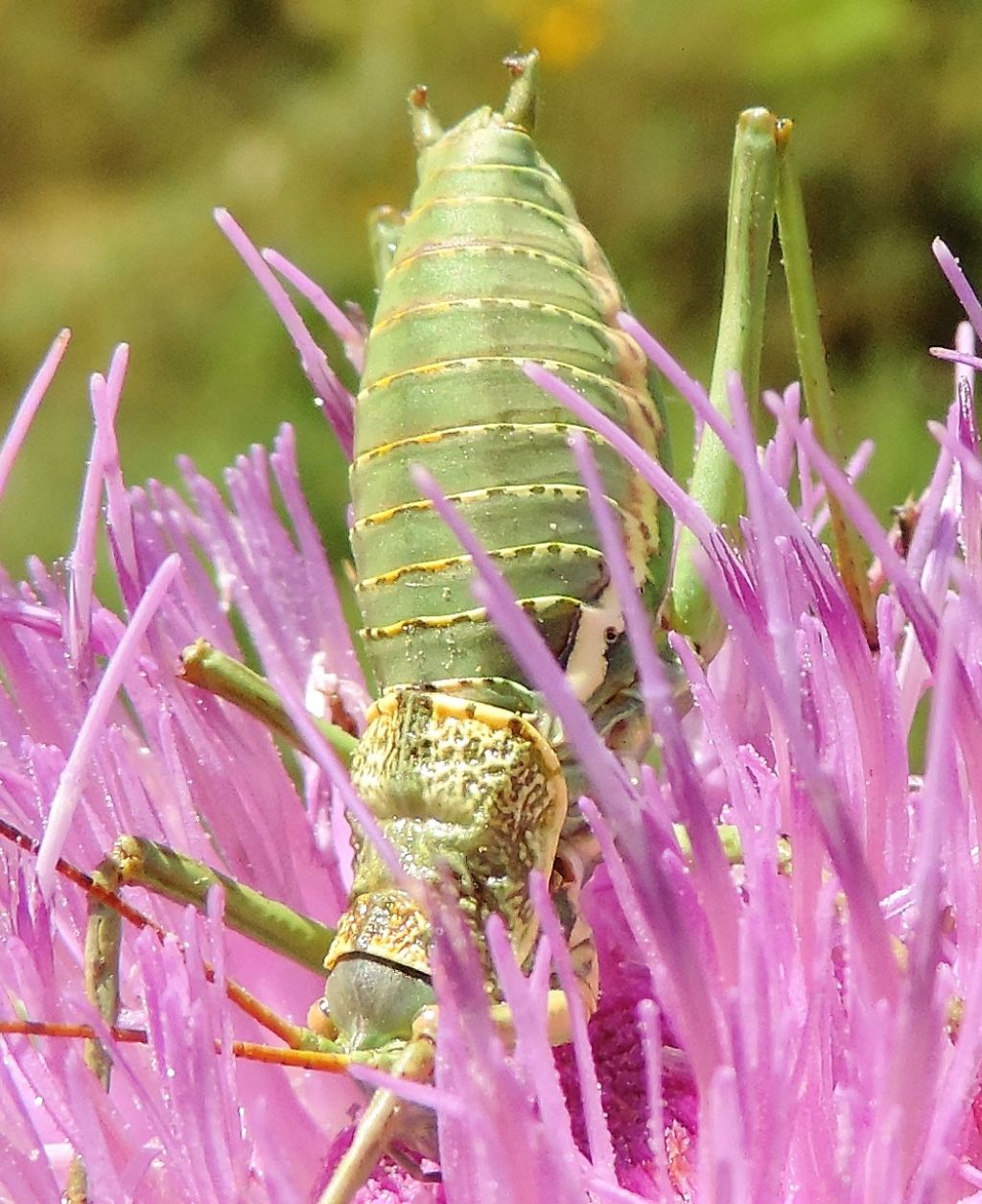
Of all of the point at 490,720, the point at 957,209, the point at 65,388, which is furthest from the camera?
the point at 65,388

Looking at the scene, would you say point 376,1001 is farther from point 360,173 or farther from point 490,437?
point 360,173

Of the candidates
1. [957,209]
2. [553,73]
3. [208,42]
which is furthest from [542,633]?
[208,42]

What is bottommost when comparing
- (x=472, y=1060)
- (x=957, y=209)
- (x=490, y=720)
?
(x=472, y=1060)

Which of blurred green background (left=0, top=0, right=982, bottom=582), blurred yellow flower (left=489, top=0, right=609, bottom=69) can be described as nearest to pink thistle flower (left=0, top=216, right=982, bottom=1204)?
blurred green background (left=0, top=0, right=982, bottom=582)

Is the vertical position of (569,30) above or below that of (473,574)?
above

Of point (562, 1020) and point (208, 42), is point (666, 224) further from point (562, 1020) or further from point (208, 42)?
point (562, 1020)

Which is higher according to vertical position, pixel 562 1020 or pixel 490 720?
pixel 490 720

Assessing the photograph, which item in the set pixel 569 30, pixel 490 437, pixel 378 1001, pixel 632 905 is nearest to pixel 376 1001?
pixel 378 1001

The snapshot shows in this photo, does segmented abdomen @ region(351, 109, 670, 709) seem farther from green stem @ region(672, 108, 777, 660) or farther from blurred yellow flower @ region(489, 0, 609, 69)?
blurred yellow flower @ region(489, 0, 609, 69)
